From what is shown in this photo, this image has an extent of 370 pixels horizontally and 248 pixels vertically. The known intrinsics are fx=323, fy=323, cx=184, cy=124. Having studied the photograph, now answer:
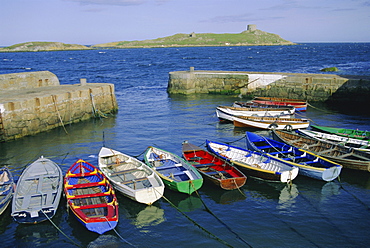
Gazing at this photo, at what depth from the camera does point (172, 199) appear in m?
12.4

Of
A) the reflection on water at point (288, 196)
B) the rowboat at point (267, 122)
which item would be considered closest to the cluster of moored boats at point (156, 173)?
the reflection on water at point (288, 196)

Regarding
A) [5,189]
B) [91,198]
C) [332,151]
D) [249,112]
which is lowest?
[91,198]

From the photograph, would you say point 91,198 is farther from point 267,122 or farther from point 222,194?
point 267,122

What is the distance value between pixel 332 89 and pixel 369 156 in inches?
652

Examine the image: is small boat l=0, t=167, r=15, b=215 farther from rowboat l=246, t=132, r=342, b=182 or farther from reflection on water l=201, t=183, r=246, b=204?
rowboat l=246, t=132, r=342, b=182

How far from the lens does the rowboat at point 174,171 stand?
11.9 meters

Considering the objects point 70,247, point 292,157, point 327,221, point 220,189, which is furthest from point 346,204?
point 70,247

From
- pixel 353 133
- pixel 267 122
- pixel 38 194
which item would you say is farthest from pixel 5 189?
pixel 353 133

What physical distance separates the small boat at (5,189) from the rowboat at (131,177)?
332cm

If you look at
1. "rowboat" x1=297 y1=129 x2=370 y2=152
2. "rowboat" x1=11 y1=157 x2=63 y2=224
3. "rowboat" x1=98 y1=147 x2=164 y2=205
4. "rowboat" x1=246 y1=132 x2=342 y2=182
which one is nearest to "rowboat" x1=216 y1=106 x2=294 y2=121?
"rowboat" x1=297 y1=129 x2=370 y2=152

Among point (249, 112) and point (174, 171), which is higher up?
point (249, 112)

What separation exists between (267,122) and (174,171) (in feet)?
33.8

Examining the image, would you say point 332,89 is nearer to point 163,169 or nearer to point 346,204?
point 346,204

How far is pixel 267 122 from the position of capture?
2162cm
